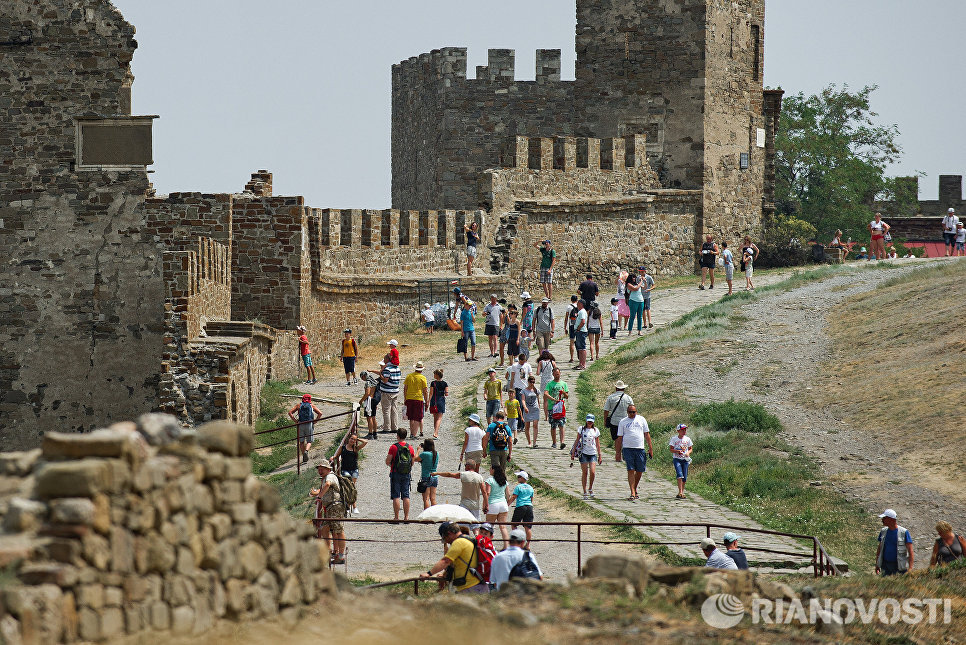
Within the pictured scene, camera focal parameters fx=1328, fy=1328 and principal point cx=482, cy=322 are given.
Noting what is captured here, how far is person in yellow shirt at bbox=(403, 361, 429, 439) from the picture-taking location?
20.6m

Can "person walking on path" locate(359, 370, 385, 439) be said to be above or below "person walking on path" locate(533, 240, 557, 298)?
below

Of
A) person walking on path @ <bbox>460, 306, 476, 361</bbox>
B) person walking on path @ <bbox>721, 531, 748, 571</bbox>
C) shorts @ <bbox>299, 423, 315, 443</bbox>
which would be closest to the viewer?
person walking on path @ <bbox>721, 531, 748, 571</bbox>

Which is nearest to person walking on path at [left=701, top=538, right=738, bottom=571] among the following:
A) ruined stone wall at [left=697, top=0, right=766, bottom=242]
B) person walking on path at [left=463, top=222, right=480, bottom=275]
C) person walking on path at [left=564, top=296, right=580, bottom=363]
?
person walking on path at [left=564, top=296, right=580, bottom=363]

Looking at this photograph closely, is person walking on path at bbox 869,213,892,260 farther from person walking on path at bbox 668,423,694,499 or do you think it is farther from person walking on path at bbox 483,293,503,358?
person walking on path at bbox 668,423,694,499

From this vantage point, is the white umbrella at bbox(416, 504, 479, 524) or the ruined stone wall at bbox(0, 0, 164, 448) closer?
the white umbrella at bbox(416, 504, 479, 524)

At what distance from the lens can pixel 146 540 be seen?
7.57 metres

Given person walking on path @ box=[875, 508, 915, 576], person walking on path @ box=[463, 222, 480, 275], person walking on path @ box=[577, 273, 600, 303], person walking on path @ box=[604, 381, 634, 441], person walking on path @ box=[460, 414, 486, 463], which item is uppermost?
person walking on path @ box=[463, 222, 480, 275]

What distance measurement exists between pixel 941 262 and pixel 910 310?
20.8 ft

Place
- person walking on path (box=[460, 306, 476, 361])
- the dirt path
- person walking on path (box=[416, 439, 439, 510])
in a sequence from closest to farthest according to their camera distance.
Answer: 1. person walking on path (box=[416, 439, 439, 510])
2. the dirt path
3. person walking on path (box=[460, 306, 476, 361])

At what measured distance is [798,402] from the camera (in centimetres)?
2284

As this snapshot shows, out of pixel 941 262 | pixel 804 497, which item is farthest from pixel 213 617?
pixel 941 262

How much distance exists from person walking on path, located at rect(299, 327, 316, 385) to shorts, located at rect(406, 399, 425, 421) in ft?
18.1

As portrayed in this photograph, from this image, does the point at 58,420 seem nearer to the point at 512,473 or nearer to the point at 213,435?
the point at 512,473

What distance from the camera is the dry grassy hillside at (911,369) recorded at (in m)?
19.2
